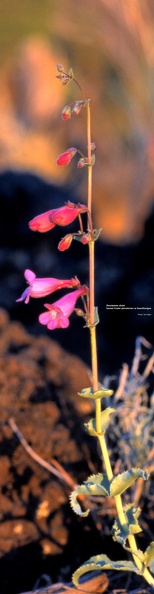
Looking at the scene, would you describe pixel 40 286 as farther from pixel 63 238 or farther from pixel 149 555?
pixel 149 555

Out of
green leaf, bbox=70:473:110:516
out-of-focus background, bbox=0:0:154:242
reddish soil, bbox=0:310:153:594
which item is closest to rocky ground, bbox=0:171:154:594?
reddish soil, bbox=0:310:153:594

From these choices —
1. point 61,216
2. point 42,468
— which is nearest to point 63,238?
point 61,216

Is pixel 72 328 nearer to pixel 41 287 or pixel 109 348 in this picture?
pixel 109 348

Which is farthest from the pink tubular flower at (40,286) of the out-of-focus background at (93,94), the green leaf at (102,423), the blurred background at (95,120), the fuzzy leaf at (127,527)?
the out-of-focus background at (93,94)

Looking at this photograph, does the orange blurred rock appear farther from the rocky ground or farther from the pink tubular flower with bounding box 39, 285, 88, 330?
the pink tubular flower with bounding box 39, 285, 88, 330

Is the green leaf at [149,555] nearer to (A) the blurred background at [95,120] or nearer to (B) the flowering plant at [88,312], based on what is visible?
(B) the flowering plant at [88,312]

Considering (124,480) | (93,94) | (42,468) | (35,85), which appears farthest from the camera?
(35,85)
